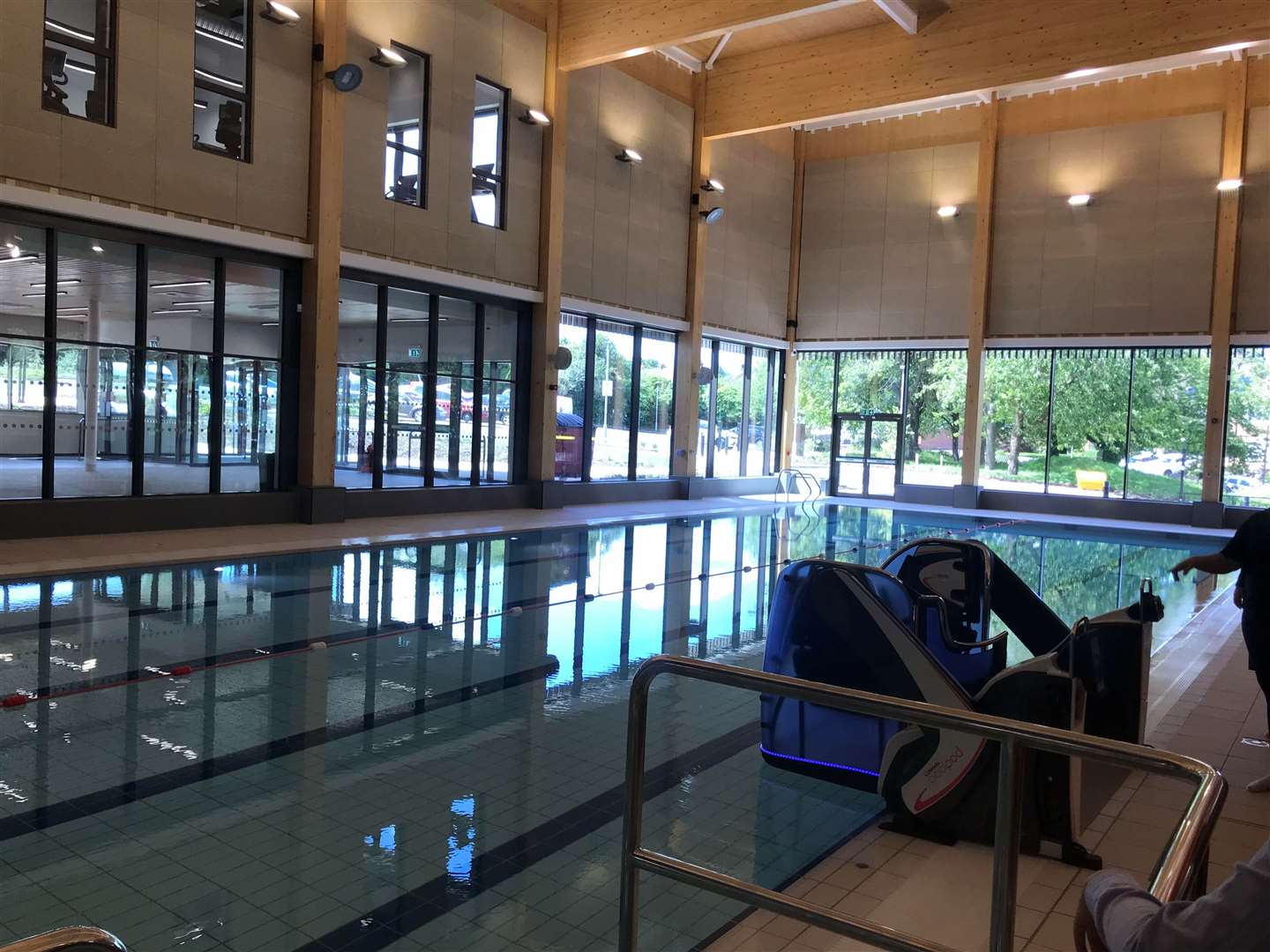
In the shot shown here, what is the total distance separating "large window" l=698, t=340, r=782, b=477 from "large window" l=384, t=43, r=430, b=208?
7.40 m

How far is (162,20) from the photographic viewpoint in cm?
1012

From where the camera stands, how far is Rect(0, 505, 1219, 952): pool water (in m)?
2.86

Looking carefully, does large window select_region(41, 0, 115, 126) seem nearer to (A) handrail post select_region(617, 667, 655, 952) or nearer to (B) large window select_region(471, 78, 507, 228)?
(B) large window select_region(471, 78, 507, 228)

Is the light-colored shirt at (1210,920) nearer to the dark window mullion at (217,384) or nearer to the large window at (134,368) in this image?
the large window at (134,368)

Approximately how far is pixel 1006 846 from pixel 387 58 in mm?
12163

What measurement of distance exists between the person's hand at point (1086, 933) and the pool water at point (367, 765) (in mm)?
1482

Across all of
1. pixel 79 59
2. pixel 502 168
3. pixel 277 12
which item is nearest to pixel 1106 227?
pixel 502 168

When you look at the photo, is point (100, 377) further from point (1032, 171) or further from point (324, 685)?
point (1032, 171)

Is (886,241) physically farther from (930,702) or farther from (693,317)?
(930,702)

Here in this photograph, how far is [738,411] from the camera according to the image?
20.3 metres

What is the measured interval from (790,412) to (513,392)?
8.03 metres

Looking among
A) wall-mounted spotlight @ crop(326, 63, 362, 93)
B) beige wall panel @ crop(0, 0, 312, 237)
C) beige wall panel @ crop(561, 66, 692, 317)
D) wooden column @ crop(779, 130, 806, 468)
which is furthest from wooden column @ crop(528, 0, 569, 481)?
wooden column @ crop(779, 130, 806, 468)

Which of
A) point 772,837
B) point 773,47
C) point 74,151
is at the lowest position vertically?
point 772,837

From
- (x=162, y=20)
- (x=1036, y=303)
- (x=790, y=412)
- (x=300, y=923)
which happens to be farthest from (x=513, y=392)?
(x=300, y=923)
